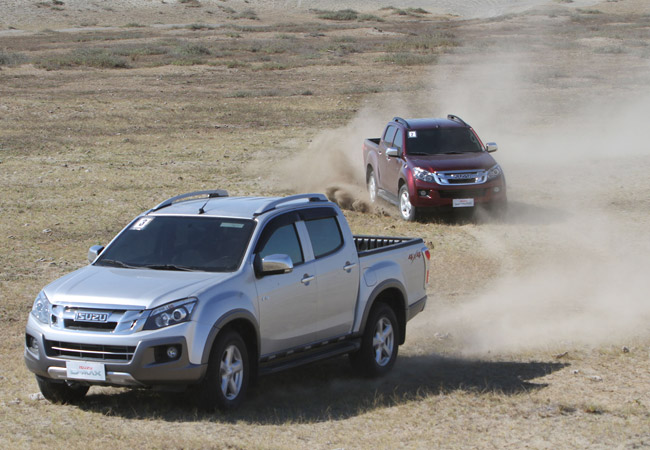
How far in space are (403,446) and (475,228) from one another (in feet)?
34.3

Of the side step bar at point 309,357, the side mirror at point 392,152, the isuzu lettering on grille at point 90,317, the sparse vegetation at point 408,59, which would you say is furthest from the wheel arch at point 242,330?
the sparse vegetation at point 408,59

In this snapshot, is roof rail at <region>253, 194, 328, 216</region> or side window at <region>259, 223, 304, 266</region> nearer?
side window at <region>259, 223, 304, 266</region>

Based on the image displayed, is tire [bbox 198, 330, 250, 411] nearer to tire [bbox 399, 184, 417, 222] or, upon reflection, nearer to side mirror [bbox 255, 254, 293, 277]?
side mirror [bbox 255, 254, 293, 277]

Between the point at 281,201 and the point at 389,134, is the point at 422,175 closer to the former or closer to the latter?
the point at 389,134

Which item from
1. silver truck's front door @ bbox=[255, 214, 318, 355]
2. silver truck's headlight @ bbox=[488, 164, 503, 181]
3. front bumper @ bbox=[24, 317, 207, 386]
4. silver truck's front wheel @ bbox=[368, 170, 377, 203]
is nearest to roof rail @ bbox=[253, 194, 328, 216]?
silver truck's front door @ bbox=[255, 214, 318, 355]

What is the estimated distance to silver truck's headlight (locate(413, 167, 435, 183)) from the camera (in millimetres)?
17609

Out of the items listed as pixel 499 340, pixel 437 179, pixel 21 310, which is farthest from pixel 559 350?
pixel 437 179

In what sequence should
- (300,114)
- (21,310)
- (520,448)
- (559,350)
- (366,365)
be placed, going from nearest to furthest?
1. (520,448)
2. (366,365)
3. (559,350)
4. (21,310)
5. (300,114)

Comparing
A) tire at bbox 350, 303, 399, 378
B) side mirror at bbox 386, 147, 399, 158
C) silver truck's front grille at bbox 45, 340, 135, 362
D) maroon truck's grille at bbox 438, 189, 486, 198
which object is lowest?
maroon truck's grille at bbox 438, 189, 486, 198

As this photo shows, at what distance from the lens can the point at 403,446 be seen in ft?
23.9

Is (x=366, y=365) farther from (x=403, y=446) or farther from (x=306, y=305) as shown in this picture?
(x=403, y=446)

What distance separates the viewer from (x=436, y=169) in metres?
17.6

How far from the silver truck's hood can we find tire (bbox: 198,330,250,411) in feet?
1.55

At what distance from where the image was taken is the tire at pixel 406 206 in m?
→ 17.9
